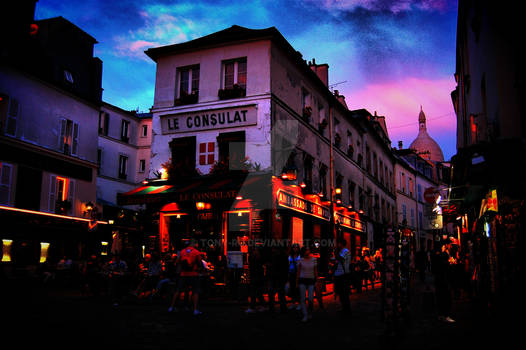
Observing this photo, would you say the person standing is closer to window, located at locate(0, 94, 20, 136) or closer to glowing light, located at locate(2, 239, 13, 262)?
glowing light, located at locate(2, 239, 13, 262)

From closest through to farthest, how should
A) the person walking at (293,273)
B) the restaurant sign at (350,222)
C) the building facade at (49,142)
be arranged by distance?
the person walking at (293,273) → the building facade at (49,142) → the restaurant sign at (350,222)

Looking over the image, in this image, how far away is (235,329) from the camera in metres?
7.93

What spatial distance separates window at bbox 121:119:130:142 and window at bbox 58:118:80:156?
388 inches

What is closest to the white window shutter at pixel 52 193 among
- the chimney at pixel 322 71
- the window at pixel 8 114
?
the window at pixel 8 114

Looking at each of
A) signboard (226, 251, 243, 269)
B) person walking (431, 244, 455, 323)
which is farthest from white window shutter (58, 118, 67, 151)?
person walking (431, 244, 455, 323)

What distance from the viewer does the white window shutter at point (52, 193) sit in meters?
21.4

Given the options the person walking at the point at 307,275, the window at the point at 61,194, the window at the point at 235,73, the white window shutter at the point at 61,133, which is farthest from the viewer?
the white window shutter at the point at 61,133

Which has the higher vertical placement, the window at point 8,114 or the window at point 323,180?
the window at point 8,114

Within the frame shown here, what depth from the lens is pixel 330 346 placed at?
6.42m

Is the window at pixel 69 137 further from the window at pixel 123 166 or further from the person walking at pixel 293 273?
the person walking at pixel 293 273

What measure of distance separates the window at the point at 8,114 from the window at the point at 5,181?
1.59 m

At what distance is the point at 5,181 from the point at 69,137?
4.62 m

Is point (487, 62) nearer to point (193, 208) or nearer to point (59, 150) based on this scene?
point (193, 208)

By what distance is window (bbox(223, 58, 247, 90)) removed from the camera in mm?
18562
